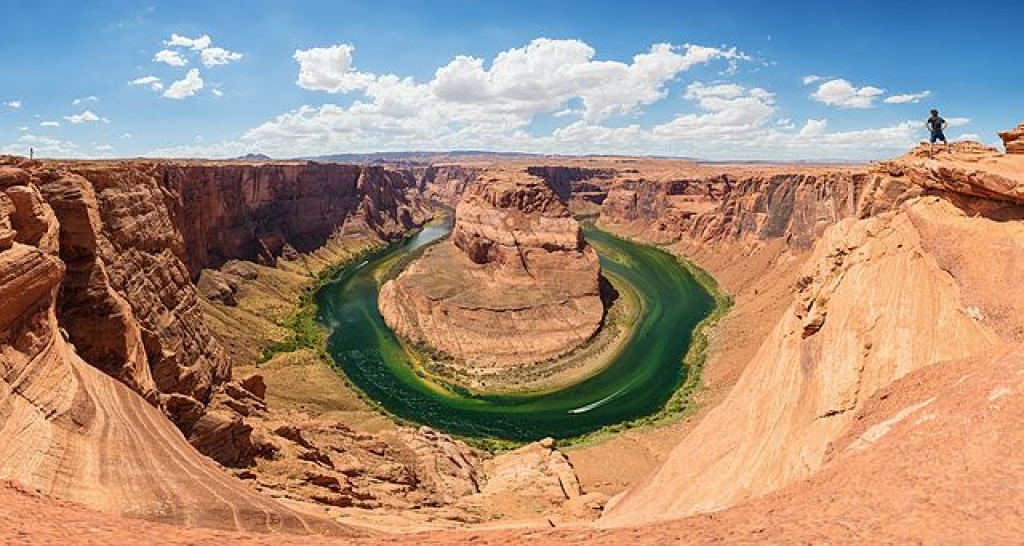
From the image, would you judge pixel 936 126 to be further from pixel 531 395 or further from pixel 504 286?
pixel 504 286

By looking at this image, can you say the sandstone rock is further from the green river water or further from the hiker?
the hiker

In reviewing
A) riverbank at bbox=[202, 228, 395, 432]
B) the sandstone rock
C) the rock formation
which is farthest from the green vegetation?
the sandstone rock

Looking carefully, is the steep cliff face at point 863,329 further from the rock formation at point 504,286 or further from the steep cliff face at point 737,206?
the steep cliff face at point 737,206

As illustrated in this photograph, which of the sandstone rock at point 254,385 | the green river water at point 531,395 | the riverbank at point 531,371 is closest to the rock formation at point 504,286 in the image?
the riverbank at point 531,371

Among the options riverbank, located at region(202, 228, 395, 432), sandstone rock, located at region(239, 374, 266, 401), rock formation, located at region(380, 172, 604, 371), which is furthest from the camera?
rock formation, located at region(380, 172, 604, 371)

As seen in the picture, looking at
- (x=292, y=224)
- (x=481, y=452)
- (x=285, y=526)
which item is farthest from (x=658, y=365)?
(x=292, y=224)

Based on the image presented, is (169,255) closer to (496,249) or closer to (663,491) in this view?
(663,491)
